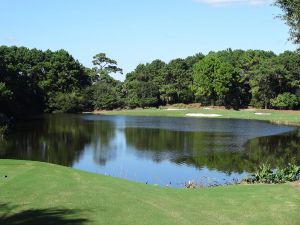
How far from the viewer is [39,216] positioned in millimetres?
10320

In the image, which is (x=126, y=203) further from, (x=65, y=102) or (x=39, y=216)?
(x=65, y=102)

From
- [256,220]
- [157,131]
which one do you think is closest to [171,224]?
[256,220]

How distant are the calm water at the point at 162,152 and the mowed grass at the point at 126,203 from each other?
9.30m

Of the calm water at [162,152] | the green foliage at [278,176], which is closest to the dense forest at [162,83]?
the calm water at [162,152]

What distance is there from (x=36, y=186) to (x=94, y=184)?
193 cm

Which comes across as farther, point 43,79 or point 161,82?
point 161,82

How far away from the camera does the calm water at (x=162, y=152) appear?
2769 centimetres

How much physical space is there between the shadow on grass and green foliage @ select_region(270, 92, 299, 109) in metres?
91.0

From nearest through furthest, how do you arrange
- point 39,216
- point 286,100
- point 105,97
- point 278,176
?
1. point 39,216
2. point 278,176
3. point 286,100
4. point 105,97

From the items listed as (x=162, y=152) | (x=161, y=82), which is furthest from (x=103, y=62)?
(x=162, y=152)

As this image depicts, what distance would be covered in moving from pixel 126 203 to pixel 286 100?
89725 millimetres

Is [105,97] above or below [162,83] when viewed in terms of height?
below

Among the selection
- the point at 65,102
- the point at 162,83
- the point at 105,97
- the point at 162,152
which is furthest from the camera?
the point at 162,83

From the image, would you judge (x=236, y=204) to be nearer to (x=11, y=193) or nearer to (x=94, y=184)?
(x=94, y=184)
